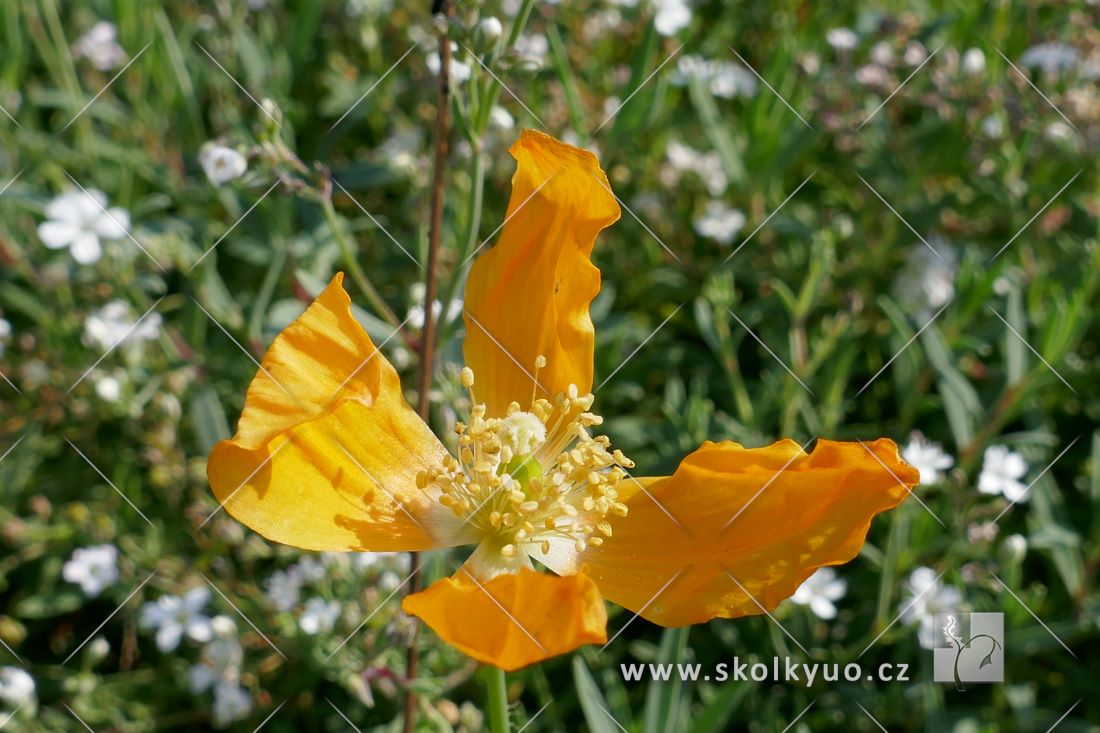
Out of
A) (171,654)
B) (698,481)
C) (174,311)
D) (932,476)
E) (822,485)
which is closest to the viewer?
(822,485)

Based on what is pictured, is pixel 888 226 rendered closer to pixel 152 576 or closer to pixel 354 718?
pixel 354 718

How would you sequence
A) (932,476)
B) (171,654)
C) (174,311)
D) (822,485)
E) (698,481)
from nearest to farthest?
(822,485) → (698,481) → (932,476) → (171,654) → (174,311)

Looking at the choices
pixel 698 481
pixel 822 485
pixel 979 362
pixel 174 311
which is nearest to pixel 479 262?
pixel 698 481

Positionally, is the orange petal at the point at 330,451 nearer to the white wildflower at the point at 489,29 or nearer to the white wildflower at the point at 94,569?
the white wildflower at the point at 489,29

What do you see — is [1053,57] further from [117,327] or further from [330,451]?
[117,327]

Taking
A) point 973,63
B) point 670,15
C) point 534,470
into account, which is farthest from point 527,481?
point 973,63

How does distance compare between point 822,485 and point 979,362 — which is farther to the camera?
point 979,362

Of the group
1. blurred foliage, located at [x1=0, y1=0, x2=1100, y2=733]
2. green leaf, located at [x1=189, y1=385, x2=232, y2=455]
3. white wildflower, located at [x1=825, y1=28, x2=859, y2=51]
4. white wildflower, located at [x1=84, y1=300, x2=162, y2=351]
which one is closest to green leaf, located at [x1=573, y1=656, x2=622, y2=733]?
blurred foliage, located at [x1=0, y1=0, x2=1100, y2=733]
